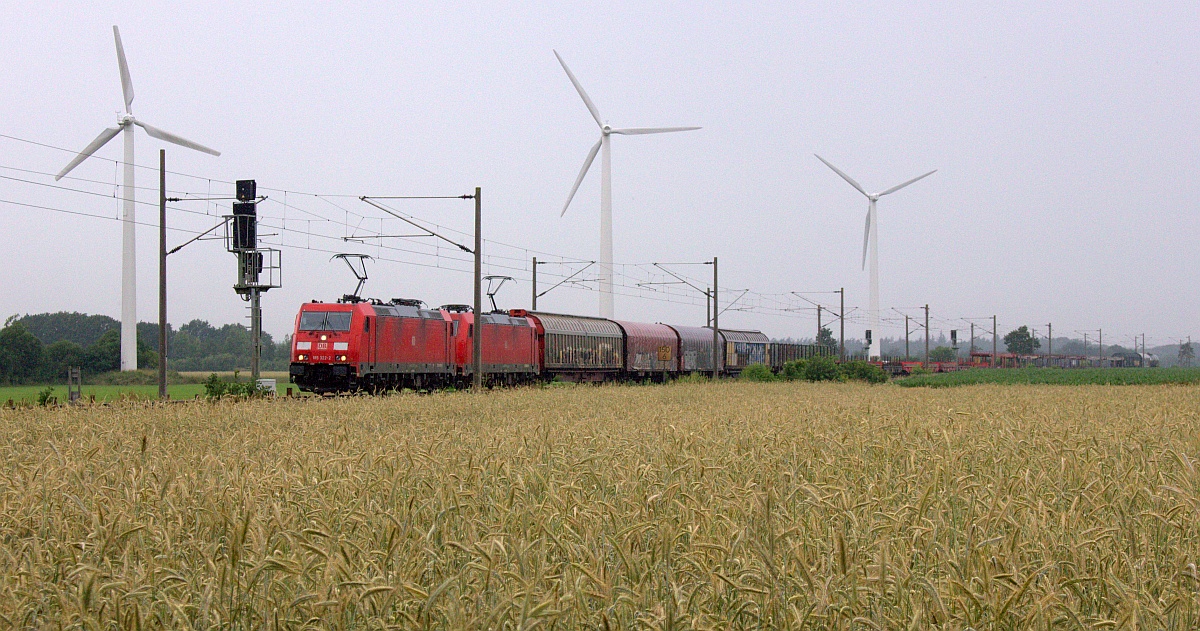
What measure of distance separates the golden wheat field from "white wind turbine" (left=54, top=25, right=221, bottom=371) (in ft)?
200

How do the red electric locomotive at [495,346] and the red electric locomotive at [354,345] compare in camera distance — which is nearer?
the red electric locomotive at [354,345]

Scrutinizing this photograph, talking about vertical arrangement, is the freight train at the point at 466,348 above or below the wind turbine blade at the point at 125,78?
below

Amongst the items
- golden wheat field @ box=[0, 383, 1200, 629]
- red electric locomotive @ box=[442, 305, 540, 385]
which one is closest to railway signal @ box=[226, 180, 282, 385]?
red electric locomotive @ box=[442, 305, 540, 385]

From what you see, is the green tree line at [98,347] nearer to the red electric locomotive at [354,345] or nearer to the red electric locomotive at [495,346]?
the red electric locomotive at [495,346]

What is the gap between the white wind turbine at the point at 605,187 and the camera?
63.9 meters

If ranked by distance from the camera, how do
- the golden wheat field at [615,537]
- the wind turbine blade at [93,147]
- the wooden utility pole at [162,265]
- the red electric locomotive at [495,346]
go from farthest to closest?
the wind turbine blade at [93,147], the red electric locomotive at [495,346], the wooden utility pole at [162,265], the golden wheat field at [615,537]

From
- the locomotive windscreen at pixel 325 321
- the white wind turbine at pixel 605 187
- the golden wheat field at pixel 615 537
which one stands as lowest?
the golden wheat field at pixel 615 537

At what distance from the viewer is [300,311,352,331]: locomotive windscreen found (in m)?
37.7

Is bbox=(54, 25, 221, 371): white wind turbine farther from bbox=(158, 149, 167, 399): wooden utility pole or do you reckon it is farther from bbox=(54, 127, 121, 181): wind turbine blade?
bbox=(158, 149, 167, 399): wooden utility pole

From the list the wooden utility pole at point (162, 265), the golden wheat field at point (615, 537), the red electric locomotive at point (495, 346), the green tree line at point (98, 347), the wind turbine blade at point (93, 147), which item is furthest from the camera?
the green tree line at point (98, 347)

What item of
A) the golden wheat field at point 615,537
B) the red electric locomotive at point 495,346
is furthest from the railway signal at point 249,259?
the golden wheat field at point 615,537

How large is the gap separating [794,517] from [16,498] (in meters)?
4.87

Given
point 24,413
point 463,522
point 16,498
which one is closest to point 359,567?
point 463,522

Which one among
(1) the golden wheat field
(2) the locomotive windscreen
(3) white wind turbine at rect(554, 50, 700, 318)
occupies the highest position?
(3) white wind turbine at rect(554, 50, 700, 318)
